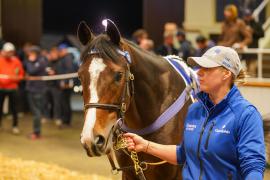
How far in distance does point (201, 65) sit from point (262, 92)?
210 inches

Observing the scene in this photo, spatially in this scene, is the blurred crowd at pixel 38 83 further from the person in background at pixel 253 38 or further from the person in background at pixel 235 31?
the person in background at pixel 253 38

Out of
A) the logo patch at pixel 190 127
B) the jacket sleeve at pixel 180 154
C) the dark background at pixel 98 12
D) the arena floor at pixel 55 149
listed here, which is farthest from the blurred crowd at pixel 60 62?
the dark background at pixel 98 12

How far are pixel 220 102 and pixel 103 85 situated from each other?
0.92 m

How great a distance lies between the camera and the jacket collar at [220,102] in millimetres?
2654

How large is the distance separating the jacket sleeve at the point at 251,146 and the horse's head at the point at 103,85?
93cm

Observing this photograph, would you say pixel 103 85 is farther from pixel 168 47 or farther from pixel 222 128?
pixel 168 47

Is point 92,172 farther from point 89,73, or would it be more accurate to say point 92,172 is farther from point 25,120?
point 25,120

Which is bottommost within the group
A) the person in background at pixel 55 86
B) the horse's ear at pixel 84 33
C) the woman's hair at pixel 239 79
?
the person in background at pixel 55 86

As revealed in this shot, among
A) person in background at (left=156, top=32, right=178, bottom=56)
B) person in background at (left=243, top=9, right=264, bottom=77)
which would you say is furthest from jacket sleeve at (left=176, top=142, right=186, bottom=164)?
person in background at (left=243, top=9, right=264, bottom=77)

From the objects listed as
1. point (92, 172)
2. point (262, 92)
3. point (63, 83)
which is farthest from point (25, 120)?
point (262, 92)

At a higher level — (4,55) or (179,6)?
(179,6)

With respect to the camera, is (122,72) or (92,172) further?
(92,172)

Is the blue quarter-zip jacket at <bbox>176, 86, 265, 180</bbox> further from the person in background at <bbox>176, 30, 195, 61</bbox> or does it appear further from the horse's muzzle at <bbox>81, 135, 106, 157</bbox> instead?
the person in background at <bbox>176, 30, 195, 61</bbox>

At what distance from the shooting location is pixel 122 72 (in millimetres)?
3514
